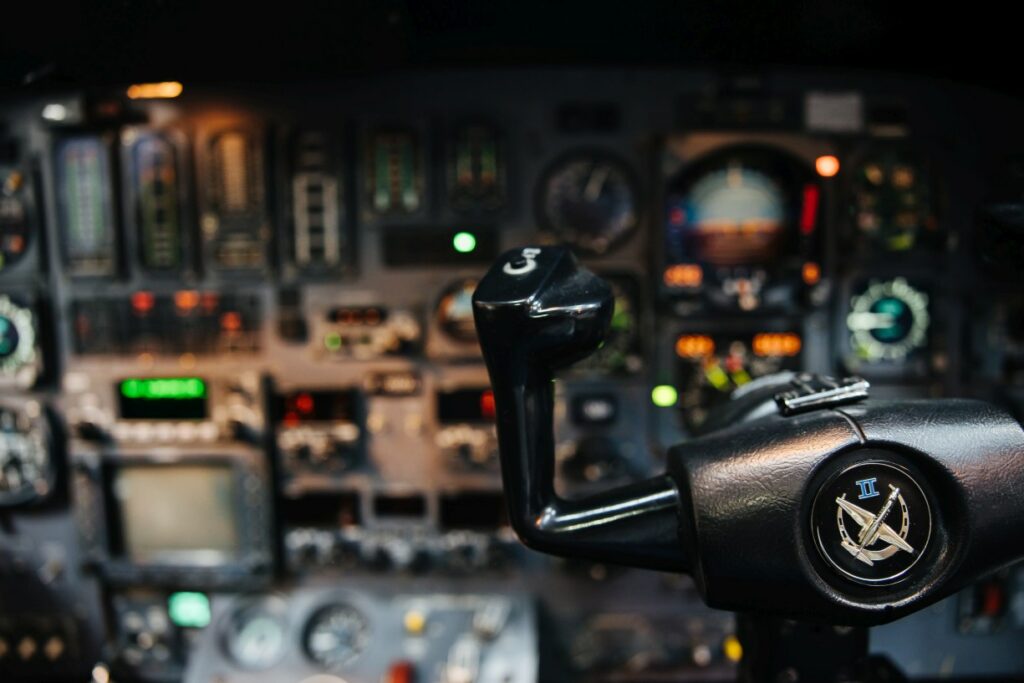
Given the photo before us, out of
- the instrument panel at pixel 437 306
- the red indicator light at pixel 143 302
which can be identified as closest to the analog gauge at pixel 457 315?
the instrument panel at pixel 437 306

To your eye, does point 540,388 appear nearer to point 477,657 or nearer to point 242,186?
point 477,657

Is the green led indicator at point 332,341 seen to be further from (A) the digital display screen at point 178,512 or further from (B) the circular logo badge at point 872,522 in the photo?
(B) the circular logo badge at point 872,522

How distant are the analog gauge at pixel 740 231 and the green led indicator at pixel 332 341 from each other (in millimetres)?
1153

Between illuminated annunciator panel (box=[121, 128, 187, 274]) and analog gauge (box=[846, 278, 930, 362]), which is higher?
illuminated annunciator panel (box=[121, 128, 187, 274])

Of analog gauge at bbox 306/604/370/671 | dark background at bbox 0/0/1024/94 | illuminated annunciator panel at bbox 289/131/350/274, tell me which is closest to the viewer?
dark background at bbox 0/0/1024/94

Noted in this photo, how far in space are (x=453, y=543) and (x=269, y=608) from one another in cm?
70

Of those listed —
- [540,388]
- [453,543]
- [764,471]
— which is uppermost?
[540,388]

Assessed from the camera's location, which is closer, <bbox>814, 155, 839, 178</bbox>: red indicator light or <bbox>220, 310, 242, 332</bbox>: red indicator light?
<bbox>814, 155, 839, 178</bbox>: red indicator light

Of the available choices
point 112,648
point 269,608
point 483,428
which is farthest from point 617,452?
point 112,648

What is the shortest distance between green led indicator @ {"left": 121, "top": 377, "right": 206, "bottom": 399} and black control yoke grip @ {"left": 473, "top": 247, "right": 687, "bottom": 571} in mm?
1932

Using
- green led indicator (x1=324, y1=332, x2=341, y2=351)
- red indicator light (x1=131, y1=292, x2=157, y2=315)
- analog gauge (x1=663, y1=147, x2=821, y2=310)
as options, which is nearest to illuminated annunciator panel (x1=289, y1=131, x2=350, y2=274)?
green led indicator (x1=324, y1=332, x2=341, y2=351)

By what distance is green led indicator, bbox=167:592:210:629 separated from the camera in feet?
8.45

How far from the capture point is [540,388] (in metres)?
0.89

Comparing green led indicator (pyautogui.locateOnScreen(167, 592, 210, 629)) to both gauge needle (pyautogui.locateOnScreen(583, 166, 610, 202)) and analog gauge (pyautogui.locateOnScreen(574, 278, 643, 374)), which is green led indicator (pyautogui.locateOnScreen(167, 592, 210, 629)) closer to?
analog gauge (pyautogui.locateOnScreen(574, 278, 643, 374))
